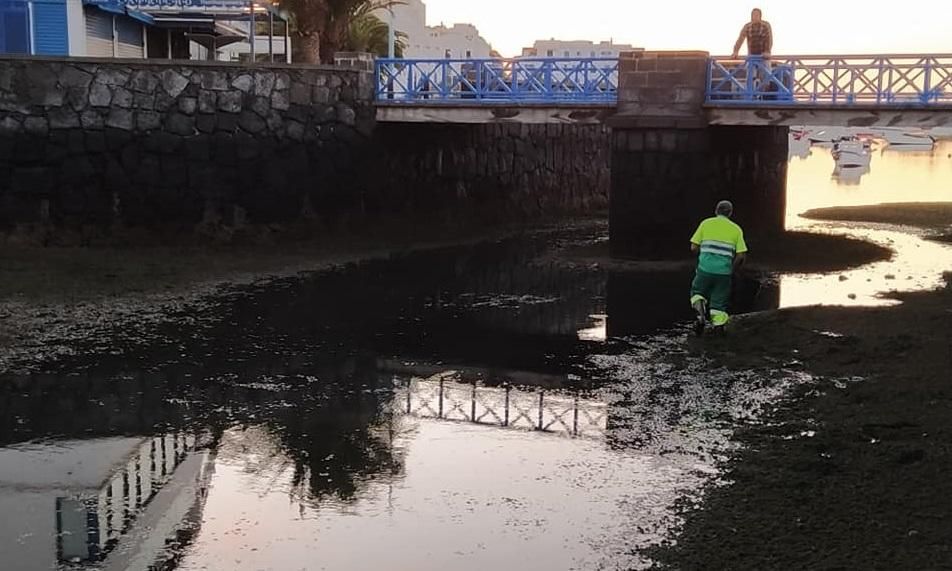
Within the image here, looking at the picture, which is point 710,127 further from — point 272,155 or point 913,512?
point 913,512

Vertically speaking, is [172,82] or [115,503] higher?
[172,82]

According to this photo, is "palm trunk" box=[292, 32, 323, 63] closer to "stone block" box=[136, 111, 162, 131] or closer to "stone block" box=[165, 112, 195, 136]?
"stone block" box=[165, 112, 195, 136]

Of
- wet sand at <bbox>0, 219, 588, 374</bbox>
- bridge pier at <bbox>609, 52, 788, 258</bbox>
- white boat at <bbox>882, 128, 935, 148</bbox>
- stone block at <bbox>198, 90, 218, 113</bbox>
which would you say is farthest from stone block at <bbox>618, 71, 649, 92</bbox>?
white boat at <bbox>882, 128, 935, 148</bbox>

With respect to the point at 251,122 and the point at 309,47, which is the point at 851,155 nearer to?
the point at 309,47

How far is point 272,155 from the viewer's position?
1948 cm

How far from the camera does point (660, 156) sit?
1859 cm

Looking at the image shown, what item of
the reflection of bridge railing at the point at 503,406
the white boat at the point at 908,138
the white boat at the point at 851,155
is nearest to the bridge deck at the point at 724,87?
the reflection of bridge railing at the point at 503,406

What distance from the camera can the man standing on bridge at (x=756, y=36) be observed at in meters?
19.0

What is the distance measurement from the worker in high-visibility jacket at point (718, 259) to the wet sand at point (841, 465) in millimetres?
450

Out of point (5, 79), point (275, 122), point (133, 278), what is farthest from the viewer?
point (275, 122)

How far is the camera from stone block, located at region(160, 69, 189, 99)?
18438 millimetres

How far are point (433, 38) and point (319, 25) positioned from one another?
1889 inches

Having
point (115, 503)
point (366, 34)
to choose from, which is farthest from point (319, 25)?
point (115, 503)

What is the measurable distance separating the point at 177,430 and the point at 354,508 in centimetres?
236
